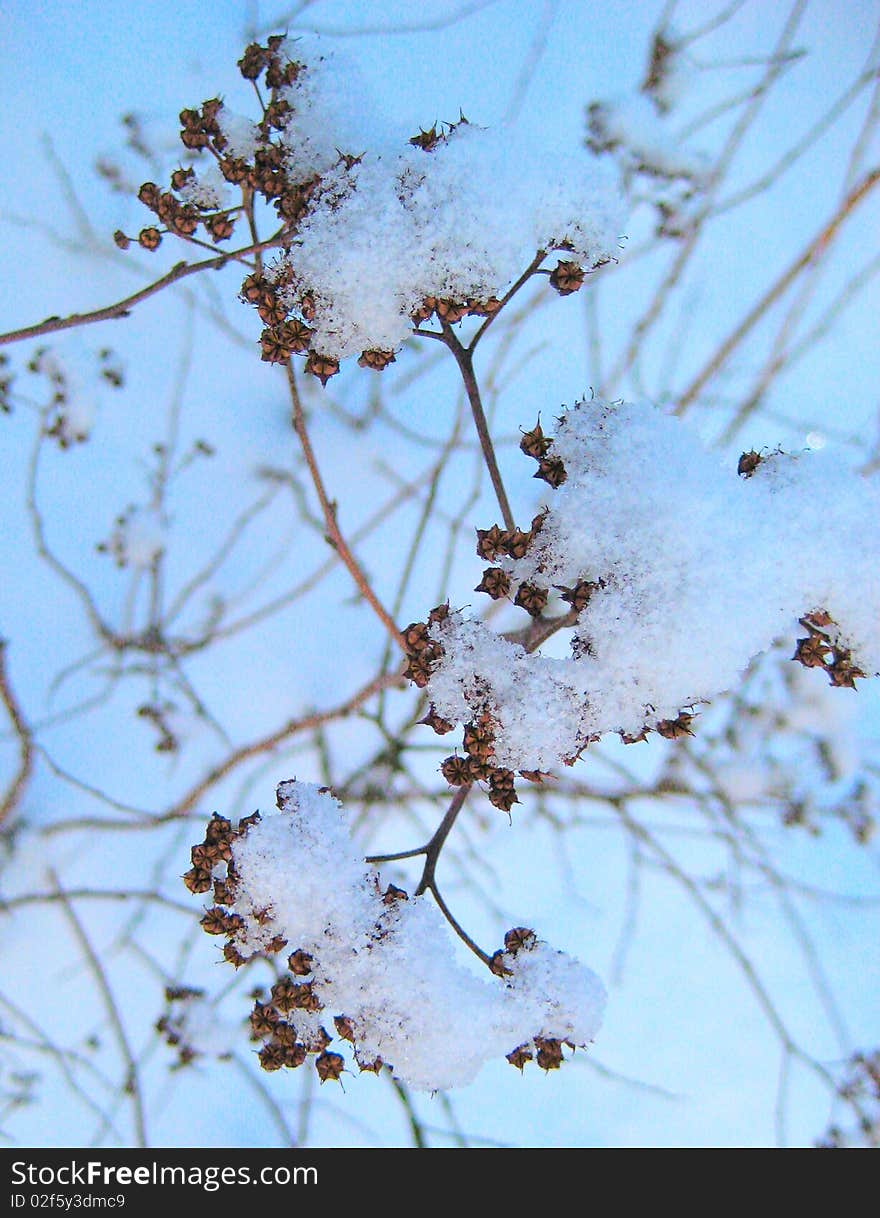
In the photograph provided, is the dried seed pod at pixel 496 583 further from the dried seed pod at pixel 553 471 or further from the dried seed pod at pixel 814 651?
the dried seed pod at pixel 814 651

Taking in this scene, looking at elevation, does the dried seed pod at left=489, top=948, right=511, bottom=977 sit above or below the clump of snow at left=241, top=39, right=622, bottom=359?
below

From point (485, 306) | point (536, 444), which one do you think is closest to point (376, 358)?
point (485, 306)

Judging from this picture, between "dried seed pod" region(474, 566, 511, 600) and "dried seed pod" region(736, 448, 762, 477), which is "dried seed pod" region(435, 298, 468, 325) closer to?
"dried seed pod" region(474, 566, 511, 600)

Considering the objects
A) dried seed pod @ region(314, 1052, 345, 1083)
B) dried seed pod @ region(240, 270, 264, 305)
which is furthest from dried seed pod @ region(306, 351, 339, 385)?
dried seed pod @ region(314, 1052, 345, 1083)
